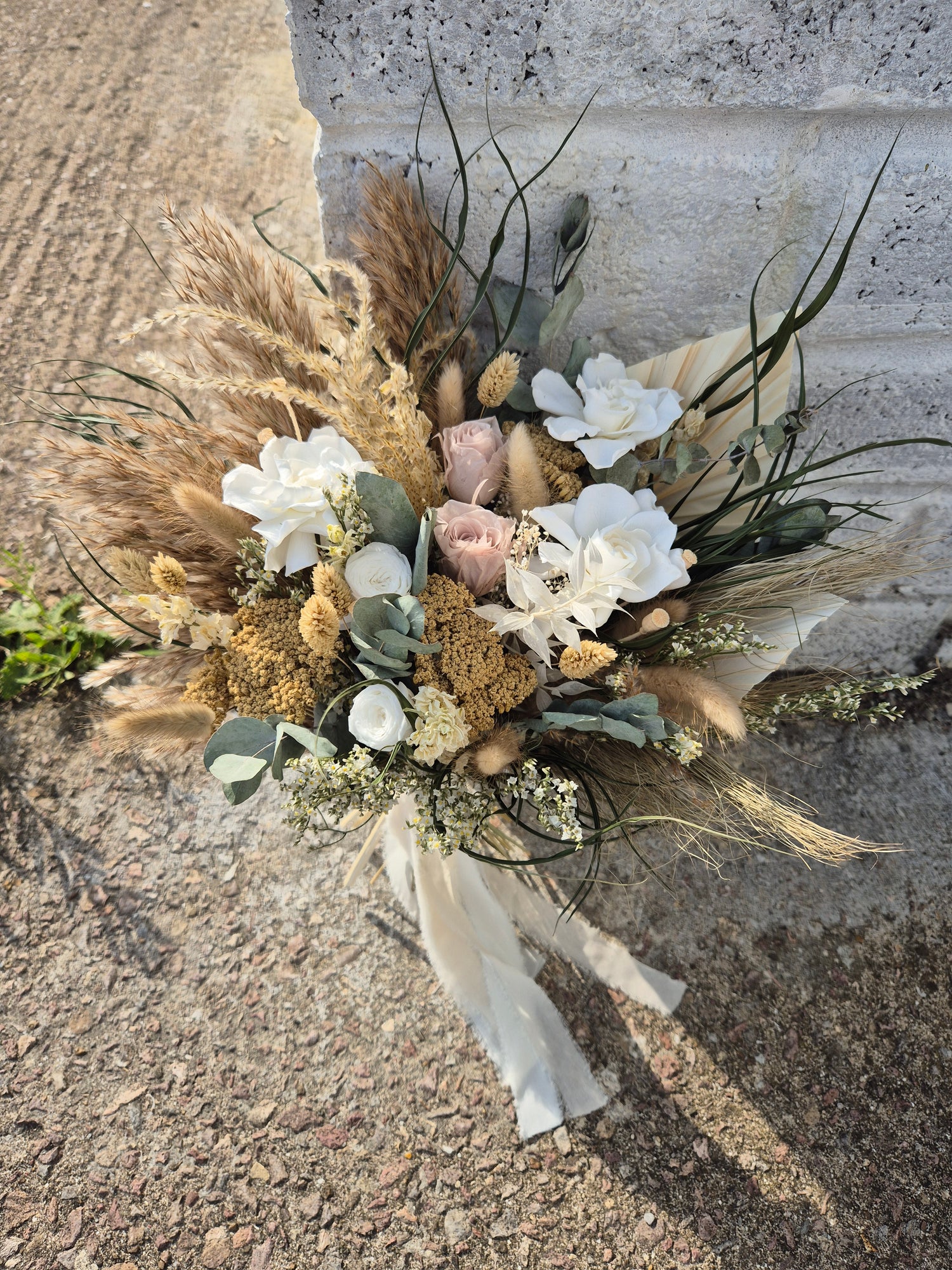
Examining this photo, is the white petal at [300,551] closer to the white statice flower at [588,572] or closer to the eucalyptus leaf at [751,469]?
the white statice flower at [588,572]

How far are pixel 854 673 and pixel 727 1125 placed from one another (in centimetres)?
114

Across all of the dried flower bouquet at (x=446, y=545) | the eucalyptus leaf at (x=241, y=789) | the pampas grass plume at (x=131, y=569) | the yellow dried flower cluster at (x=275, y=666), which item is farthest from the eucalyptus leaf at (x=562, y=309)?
the eucalyptus leaf at (x=241, y=789)

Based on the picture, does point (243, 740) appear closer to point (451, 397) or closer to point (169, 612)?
point (169, 612)

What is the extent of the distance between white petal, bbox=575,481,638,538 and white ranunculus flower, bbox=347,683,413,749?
1.11ft

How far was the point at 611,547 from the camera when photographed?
3.18ft

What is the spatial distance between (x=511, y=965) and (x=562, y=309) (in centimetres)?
128

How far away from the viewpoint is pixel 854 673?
2.04 m

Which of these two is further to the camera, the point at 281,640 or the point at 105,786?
the point at 105,786

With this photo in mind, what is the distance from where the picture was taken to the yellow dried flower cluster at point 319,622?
91 centimetres

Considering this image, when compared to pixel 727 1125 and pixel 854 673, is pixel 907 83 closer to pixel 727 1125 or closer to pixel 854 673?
pixel 854 673

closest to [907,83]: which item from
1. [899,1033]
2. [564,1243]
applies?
[899,1033]

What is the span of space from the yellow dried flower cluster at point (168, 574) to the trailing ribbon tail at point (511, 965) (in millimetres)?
648

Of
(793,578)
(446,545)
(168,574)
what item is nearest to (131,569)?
(168,574)

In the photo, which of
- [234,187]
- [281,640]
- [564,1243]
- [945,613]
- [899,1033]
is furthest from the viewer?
[234,187]
